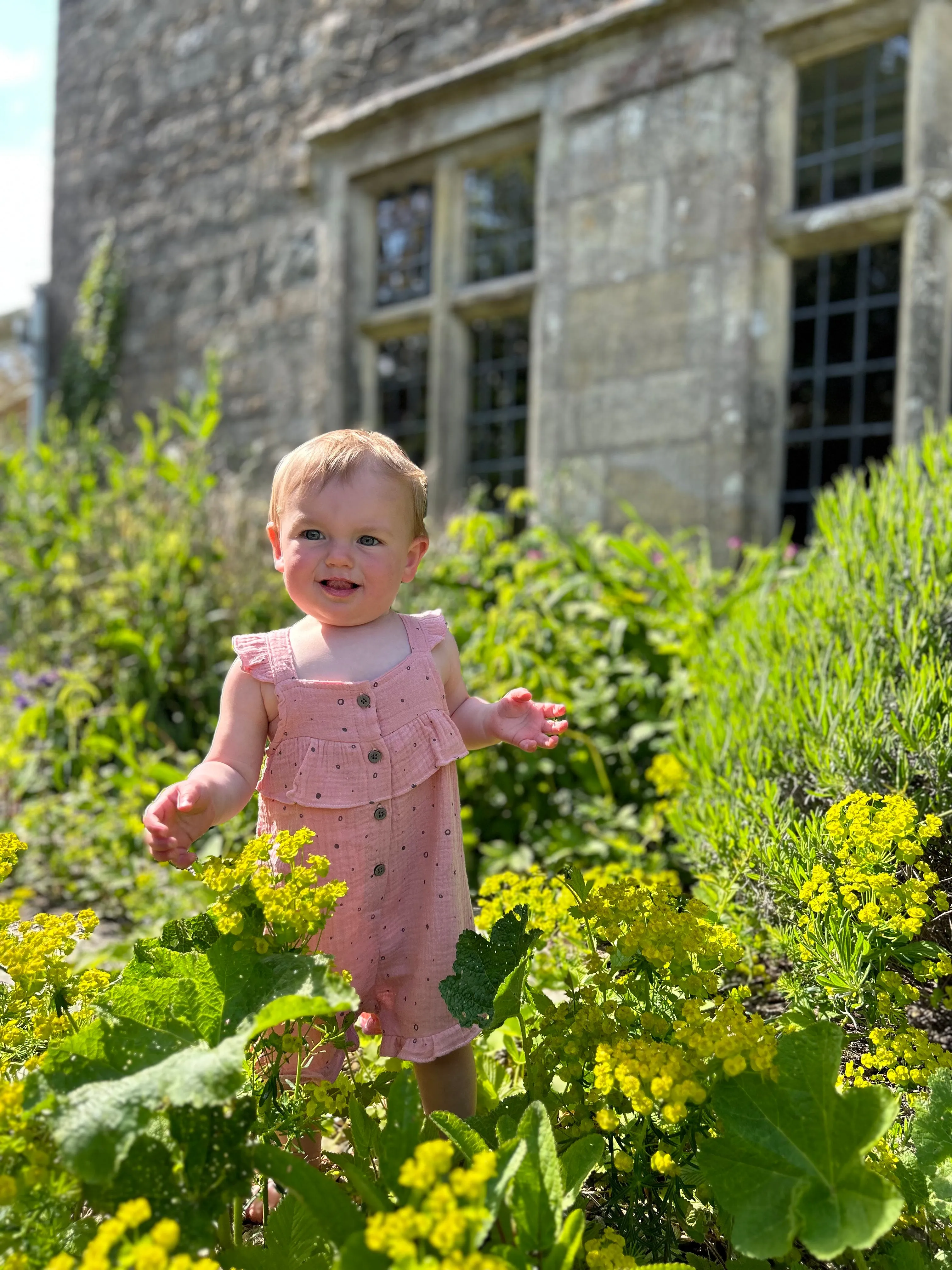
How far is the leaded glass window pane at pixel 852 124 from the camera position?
4.56 meters

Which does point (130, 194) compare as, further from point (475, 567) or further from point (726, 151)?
point (475, 567)

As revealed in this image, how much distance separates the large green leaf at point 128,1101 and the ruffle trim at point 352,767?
511 mm

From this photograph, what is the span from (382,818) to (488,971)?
1.03 feet

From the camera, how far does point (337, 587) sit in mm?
1649

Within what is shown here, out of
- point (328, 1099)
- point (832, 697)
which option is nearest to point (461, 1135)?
point (328, 1099)

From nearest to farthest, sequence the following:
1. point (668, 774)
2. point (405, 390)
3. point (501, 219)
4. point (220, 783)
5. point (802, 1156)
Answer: point (802, 1156)
point (220, 783)
point (668, 774)
point (501, 219)
point (405, 390)

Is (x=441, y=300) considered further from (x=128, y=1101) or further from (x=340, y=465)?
(x=128, y=1101)

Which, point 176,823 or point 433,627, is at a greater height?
point 433,627

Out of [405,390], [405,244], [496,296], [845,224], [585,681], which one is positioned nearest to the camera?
[585,681]

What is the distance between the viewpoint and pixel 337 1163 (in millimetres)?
1228

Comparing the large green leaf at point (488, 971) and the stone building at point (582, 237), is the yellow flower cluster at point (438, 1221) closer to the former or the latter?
the large green leaf at point (488, 971)

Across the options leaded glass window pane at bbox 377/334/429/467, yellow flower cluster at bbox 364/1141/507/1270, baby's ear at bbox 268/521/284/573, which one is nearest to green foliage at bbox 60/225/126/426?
leaded glass window pane at bbox 377/334/429/467

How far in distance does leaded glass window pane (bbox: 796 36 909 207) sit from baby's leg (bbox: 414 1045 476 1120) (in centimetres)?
432

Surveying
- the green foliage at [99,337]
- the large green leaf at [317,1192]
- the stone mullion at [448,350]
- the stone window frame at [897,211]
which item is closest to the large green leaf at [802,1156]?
the large green leaf at [317,1192]
